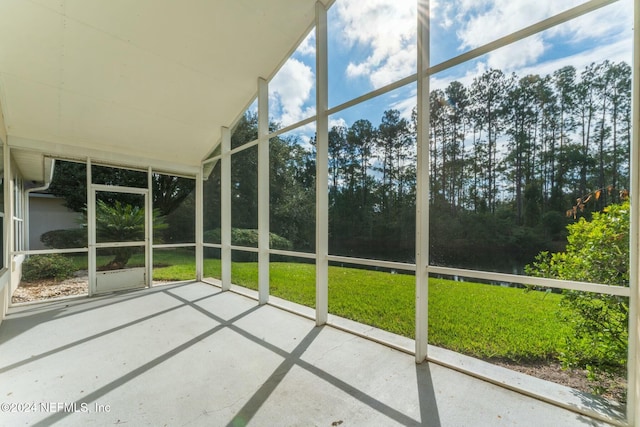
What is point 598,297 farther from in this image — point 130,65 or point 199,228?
point 199,228

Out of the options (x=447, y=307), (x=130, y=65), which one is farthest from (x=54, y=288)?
(x=447, y=307)

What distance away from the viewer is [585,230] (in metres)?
2.14

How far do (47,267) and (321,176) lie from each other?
16.9 feet

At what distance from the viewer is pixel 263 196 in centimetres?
417

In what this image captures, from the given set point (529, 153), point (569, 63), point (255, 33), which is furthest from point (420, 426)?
point (255, 33)

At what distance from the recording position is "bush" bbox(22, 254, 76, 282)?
15.5 ft

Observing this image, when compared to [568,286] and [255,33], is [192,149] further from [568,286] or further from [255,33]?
[568,286]

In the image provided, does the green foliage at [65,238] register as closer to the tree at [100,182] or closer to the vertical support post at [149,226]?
the tree at [100,182]

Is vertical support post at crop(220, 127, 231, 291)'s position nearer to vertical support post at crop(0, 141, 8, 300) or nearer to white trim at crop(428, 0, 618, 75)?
vertical support post at crop(0, 141, 8, 300)

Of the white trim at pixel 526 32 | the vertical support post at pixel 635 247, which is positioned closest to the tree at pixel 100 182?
the white trim at pixel 526 32

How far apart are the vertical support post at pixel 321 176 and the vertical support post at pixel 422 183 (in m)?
1.21

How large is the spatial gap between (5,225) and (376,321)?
16.7 feet

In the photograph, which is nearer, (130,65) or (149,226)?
(130,65)

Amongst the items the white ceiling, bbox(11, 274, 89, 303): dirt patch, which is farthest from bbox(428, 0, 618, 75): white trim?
bbox(11, 274, 89, 303): dirt patch
